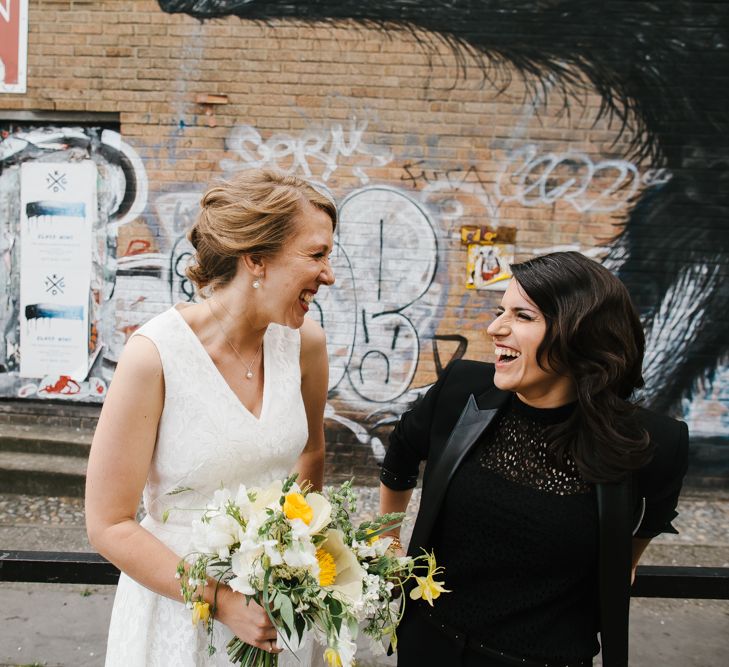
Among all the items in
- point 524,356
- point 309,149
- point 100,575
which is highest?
point 309,149

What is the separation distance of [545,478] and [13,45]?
241 inches

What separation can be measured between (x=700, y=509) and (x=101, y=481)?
5517 mm

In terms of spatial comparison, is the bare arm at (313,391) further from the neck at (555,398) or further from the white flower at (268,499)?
the neck at (555,398)

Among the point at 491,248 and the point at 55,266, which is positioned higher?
the point at 491,248

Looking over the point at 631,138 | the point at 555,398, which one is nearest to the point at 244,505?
the point at 555,398

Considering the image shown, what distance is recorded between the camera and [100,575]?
7.60 feet

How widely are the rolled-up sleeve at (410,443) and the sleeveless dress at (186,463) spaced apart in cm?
36

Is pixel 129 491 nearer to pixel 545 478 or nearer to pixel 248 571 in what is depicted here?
pixel 248 571

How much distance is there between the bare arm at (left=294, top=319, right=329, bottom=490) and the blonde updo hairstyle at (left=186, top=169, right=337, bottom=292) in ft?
1.17

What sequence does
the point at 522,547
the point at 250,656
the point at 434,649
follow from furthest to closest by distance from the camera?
the point at 434,649
the point at 522,547
the point at 250,656

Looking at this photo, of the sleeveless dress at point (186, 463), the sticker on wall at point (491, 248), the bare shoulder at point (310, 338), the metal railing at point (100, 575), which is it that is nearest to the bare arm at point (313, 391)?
the bare shoulder at point (310, 338)

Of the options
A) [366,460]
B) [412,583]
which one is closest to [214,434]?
[412,583]

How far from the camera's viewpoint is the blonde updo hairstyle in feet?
5.52

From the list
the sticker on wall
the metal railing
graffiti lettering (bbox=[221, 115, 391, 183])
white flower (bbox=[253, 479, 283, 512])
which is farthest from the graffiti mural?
white flower (bbox=[253, 479, 283, 512])
